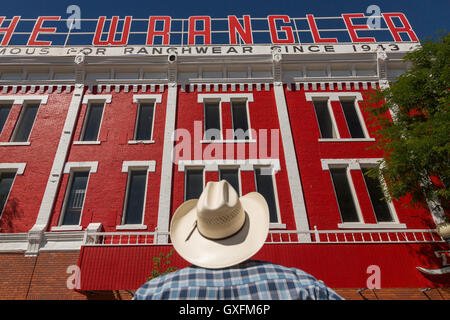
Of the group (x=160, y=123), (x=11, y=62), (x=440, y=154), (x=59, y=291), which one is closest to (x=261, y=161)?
(x=160, y=123)

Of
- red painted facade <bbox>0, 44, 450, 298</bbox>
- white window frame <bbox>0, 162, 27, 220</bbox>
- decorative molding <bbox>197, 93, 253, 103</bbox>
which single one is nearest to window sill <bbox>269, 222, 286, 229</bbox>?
red painted facade <bbox>0, 44, 450, 298</bbox>

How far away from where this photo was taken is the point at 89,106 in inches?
554

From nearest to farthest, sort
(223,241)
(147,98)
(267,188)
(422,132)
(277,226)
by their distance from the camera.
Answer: (223,241), (422,132), (277,226), (267,188), (147,98)

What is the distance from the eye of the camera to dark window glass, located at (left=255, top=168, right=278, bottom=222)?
11688mm

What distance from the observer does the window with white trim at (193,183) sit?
1202cm

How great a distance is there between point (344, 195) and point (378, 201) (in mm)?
1392

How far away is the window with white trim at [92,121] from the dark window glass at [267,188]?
787cm

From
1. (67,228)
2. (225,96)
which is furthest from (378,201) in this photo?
(67,228)

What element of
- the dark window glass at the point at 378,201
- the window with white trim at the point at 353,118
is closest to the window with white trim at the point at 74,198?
the dark window glass at the point at 378,201

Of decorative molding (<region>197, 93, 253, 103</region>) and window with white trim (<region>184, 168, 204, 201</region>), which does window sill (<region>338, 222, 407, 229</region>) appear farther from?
decorative molding (<region>197, 93, 253, 103</region>)

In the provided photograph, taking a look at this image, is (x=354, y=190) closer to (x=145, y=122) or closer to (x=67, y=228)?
(x=145, y=122)

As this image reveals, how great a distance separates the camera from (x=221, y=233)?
9.53 ft

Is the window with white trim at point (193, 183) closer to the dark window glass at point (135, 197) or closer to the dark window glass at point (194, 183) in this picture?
the dark window glass at point (194, 183)
